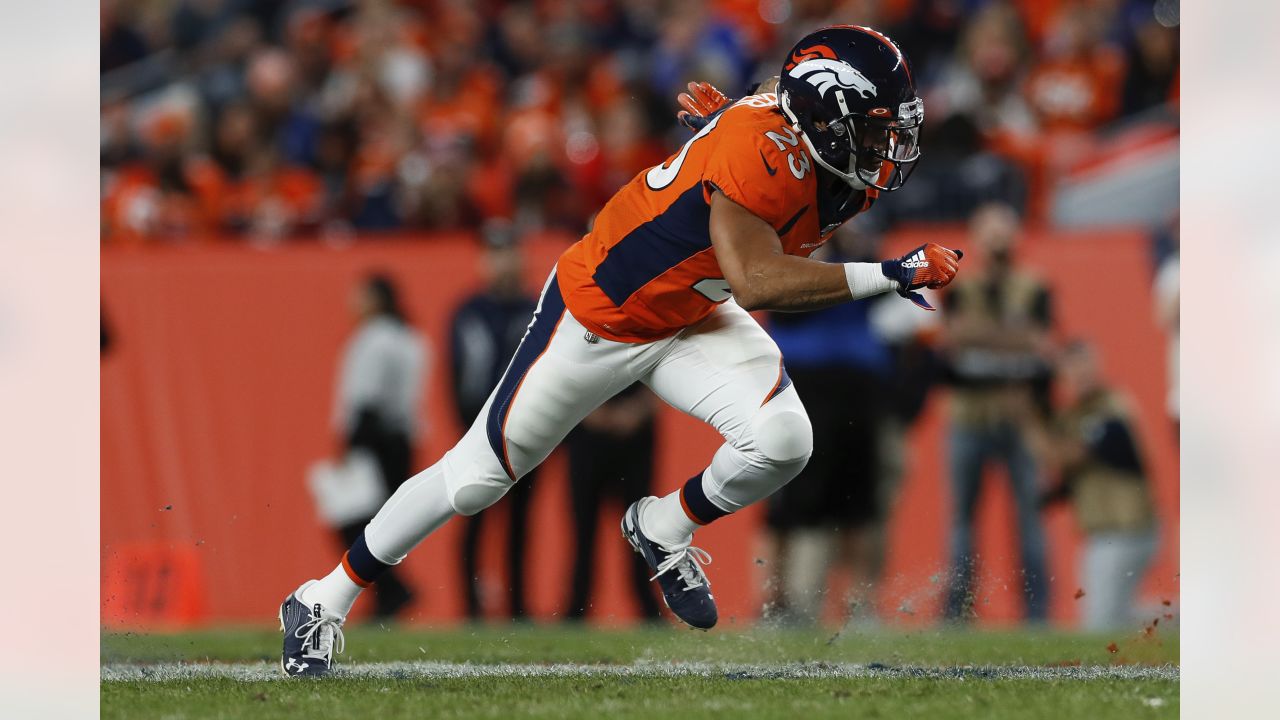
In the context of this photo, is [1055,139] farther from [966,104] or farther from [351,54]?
[351,54]

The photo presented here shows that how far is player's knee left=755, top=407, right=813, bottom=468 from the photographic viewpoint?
15.8ft

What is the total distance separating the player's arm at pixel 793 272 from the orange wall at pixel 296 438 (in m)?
3.47

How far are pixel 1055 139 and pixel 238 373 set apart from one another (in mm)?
4971

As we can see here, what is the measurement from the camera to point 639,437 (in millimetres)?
7977

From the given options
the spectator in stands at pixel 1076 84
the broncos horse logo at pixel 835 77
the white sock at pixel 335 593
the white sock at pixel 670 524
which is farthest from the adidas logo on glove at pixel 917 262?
the spectator in stands at pixel 1076 84

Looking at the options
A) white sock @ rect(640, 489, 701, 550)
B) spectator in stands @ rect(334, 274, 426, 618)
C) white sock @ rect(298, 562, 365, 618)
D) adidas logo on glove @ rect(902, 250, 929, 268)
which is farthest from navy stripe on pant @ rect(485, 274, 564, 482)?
spectator in stands @ rect(334, 274, 426, 618)

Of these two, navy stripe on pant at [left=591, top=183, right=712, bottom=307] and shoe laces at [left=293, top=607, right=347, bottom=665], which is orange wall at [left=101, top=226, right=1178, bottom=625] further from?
navy stripe on pant at [left=591, top=183, right=712, bottom=307]

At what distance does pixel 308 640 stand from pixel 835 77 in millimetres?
2458

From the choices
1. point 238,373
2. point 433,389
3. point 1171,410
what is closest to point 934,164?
point 1171,410

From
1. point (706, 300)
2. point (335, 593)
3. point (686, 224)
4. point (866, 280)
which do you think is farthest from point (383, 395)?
point (866, 280)

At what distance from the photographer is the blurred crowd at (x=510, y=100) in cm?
916

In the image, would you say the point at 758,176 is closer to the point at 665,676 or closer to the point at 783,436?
→ the point at 783,436

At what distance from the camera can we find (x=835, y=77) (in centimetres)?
465

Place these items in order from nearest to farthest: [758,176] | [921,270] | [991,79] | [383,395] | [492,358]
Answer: [921,270] < [758,176] < [492,358] < [383,395] < [991,79]
